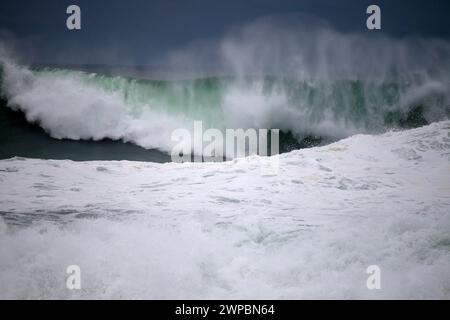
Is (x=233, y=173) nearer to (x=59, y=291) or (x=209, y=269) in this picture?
(x=209, y=269)

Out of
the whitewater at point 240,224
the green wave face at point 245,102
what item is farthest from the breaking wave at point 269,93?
the whitewater at point 240,224

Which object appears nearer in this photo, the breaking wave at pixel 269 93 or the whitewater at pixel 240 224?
the whitewater at pixel 240 224

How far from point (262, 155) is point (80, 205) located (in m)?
2.14

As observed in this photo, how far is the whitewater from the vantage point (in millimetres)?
2580

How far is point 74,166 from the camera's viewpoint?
439cm

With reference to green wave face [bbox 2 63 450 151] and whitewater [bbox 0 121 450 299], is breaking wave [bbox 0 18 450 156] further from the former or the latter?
whitewater [bbox 0 121 450 299]

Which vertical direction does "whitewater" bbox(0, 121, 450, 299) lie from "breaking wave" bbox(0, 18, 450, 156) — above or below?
below

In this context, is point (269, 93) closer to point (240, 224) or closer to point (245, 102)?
point (245, 102)

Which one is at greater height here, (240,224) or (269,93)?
(269,93)

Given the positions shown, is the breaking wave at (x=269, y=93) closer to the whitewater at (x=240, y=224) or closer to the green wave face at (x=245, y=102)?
the green wave face at (x=245, y=102)

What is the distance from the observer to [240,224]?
11.1ft

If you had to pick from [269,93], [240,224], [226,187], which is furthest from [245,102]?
[240,224]

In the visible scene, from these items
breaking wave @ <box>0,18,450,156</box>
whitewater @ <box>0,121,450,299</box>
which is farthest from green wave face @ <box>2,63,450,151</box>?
whitewater @ <box>0,121,450,299</box>

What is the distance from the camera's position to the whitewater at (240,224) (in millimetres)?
2580
